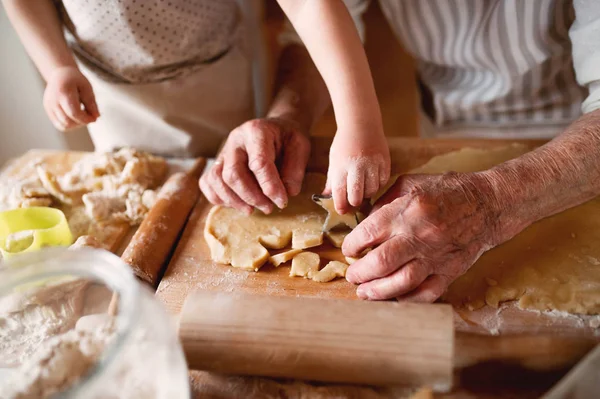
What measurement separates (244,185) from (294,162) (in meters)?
0.14

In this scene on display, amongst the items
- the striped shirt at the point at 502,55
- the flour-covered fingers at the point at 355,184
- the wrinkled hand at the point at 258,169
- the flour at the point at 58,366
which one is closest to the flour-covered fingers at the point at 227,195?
the wrinkled hand at the point at 258,169

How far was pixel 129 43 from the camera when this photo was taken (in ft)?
3.78

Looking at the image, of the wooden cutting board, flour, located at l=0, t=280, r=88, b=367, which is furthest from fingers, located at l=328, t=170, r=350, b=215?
flour, located at l=0, t=280, r=88, b=367

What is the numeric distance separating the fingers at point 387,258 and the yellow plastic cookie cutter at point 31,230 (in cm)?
60

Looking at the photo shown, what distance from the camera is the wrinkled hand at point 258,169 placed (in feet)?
3.20

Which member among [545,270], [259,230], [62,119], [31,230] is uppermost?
[62,119]

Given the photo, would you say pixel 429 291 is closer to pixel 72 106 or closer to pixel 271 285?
pixel 271 285

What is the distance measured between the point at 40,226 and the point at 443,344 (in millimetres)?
822

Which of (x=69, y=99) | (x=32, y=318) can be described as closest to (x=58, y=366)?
(x=32, y=318)

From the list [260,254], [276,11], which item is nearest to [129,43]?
[260,254]

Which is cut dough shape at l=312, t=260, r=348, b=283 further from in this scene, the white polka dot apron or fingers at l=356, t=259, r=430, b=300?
the white polka dot apron

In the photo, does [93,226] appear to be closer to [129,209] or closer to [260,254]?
[129,209]

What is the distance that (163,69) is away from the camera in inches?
49.3

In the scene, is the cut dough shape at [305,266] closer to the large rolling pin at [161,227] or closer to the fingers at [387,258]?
the fingers at [387,258]
